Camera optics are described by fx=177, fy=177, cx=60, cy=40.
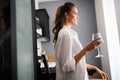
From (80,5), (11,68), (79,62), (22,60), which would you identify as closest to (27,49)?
(22,60)

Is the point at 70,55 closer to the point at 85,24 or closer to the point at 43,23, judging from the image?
the point at 43,23

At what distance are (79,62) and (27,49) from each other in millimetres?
370

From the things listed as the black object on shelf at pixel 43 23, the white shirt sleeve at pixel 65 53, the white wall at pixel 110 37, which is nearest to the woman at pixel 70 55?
the white shirt sleeve at pixel 65 53

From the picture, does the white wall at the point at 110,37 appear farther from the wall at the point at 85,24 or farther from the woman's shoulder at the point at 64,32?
A: the woman's shoulder at the point at 64,32

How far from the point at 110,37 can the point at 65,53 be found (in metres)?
2.37

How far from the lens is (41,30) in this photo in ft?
12.5

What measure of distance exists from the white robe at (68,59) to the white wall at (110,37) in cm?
215

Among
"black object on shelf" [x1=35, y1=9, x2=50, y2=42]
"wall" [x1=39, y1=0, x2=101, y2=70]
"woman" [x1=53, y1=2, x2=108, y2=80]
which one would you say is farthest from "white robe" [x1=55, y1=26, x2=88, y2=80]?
"wall" [x1=39, y1=0, x2=101, y2=70]

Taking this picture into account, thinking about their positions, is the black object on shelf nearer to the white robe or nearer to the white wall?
the white wall

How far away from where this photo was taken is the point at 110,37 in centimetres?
338

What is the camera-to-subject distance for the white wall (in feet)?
10.8

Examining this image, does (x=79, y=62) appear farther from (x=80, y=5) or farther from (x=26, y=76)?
(x=80, y=5)

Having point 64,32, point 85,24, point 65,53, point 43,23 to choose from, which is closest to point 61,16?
point 64,32

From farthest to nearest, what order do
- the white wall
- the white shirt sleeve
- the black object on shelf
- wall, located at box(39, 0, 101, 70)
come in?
wall, located at box(39, 0, 101, 70)
the black object on shelf
the white wall
the white shirt sleeve
